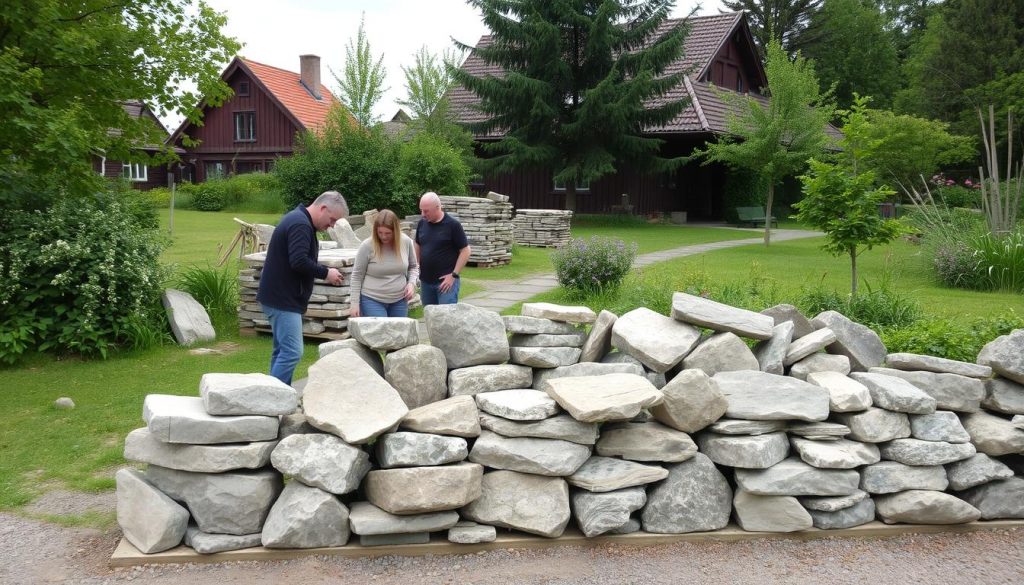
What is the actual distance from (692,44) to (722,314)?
93.0ft

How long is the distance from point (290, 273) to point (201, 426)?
6.33 feet

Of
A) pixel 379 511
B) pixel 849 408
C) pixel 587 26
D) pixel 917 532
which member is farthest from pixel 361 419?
pixel 587 26

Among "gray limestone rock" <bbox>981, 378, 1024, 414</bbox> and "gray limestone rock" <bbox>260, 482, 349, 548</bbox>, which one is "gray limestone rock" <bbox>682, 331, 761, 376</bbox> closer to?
"gray limestone rock" <bbox>981, 378, 1024, 414</bbox>

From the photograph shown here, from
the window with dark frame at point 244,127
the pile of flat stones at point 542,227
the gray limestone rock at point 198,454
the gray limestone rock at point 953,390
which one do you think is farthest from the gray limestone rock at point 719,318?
the window with dark frame at point 244,127

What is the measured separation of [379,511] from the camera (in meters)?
4.37

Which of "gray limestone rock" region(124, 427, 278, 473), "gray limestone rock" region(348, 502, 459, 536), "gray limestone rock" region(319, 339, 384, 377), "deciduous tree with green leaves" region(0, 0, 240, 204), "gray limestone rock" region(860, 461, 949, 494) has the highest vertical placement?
"deciduous tree with green leaves" region(0, 0, 240, 204)

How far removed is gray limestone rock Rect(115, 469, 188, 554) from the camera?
13.9ft

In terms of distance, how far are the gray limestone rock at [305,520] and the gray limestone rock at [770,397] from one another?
2.37 metres

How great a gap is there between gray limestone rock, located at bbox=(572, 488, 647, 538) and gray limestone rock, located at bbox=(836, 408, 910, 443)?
1431 millimetres

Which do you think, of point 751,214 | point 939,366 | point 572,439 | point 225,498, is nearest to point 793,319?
point 939,366

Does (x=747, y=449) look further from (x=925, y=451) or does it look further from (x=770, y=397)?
(x=925, y=451)

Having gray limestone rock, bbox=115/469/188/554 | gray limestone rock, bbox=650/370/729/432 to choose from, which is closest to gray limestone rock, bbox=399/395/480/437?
gray limestone rock, bbox=650/370/729/432

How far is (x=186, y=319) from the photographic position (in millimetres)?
9352

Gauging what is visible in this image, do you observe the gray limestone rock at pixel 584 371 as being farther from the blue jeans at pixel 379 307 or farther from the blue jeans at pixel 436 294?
the blue jeans at pixel 436 294
